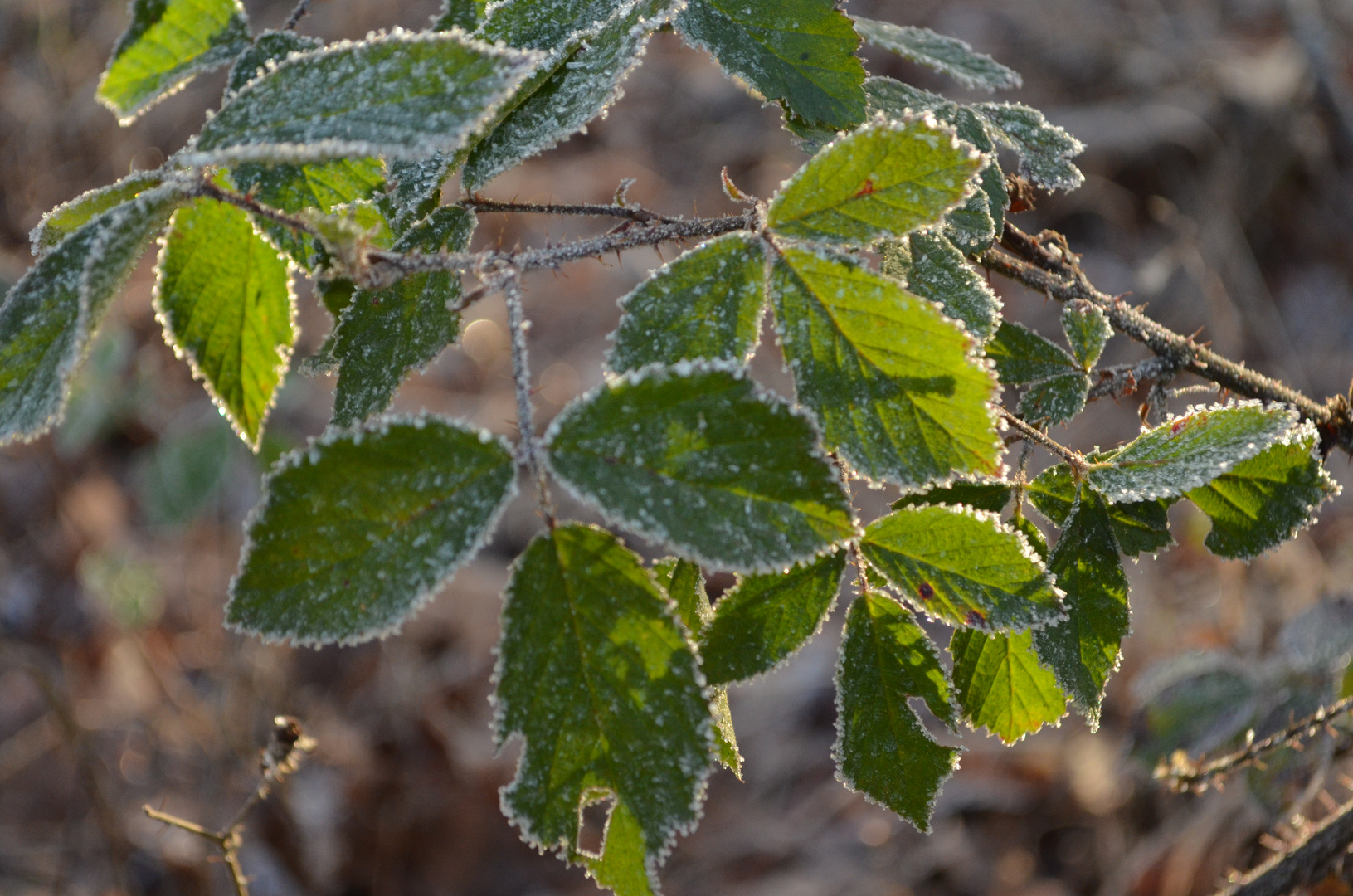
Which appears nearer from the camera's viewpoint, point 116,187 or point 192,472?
point 116,187

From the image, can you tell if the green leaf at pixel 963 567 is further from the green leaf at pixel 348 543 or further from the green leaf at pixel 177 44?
the green leaf at pixel 177 44

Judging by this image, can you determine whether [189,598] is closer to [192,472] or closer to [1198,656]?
[192,472]

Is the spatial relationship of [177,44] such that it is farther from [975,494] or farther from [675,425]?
[975,494]

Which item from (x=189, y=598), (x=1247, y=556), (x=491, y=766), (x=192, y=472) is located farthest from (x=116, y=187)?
(x=189, y=598)

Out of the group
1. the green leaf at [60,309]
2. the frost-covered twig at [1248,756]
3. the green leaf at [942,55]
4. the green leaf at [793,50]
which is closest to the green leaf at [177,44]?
the green leaf at [60,309]

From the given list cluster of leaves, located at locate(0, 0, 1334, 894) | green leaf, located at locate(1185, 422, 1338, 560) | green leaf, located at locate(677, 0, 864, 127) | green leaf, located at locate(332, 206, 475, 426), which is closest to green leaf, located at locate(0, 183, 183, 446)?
→ cluster of leaves, located at locate(0, 0, 1334, 894)

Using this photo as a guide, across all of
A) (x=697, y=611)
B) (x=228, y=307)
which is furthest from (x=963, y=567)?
(x=228, y=307)

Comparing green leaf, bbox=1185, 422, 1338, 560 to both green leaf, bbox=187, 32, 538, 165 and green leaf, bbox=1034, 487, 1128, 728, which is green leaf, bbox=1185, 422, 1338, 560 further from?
green leaf, bbox=187, 32, 538, 165

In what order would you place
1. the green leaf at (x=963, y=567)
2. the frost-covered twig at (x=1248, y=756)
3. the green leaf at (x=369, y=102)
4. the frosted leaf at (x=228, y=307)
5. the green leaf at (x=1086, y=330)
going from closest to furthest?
the green leaf at (x=369, y=102) < the green leaf at (x=963, y=567) < the frosted leaf at (x=228, y=307) < the green leaf at (x=1086, y=330) < the frost-covered twig at (x=1248, y=756)
